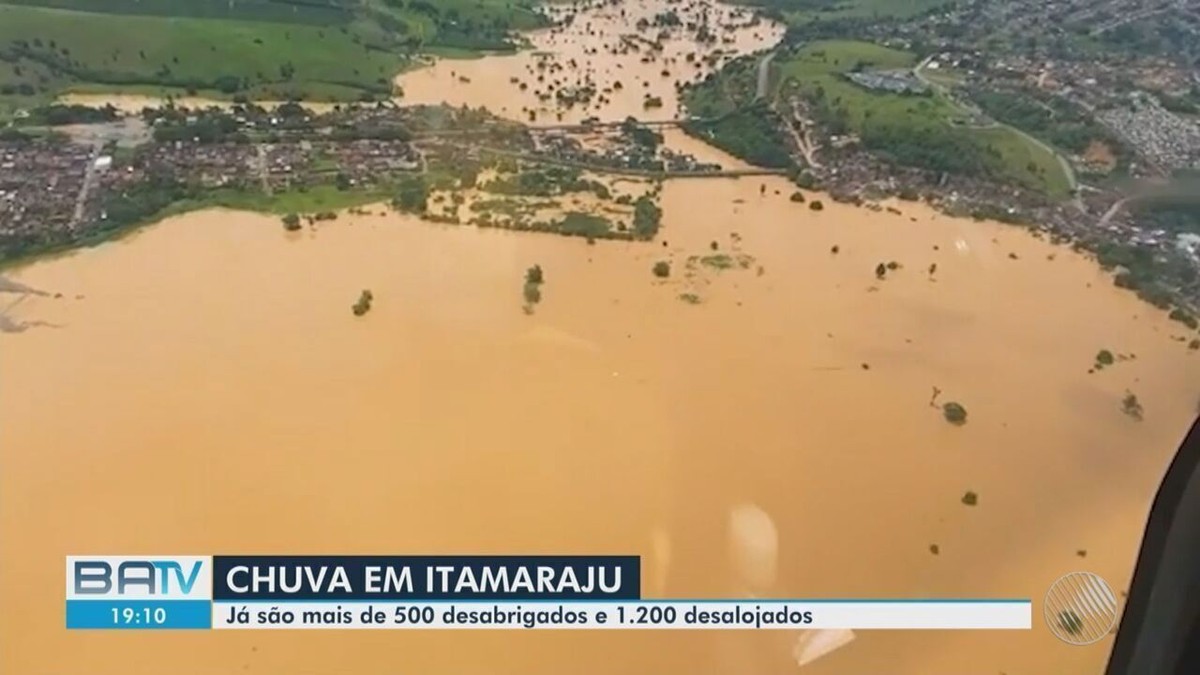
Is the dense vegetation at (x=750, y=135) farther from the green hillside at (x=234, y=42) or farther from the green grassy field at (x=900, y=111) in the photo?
the green hillside at (x=234, y=42)

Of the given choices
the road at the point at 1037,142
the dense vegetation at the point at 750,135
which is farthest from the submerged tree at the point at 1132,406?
the dense vegetation at the point at 750,135

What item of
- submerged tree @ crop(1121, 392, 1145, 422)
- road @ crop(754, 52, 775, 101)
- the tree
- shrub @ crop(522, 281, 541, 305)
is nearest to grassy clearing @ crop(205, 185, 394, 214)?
shrub @ crop(522, 281, 541, 305)

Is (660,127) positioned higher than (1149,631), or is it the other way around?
(660,127)

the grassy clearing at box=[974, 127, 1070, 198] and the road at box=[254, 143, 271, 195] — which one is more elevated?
the grassy clearing at box=[974, 127, 1070, 198]

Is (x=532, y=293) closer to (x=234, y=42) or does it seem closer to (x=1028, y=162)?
(x=234, y=42)

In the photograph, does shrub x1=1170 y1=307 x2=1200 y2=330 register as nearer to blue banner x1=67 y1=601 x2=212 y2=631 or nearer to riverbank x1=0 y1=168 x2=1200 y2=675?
riverbank x1=0 y1=168 x2=1200 y2=675

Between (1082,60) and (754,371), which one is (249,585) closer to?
(754,371)

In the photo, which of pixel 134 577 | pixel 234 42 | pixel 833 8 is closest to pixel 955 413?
pixel 833 8

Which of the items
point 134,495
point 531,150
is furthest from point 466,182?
point 134,495
